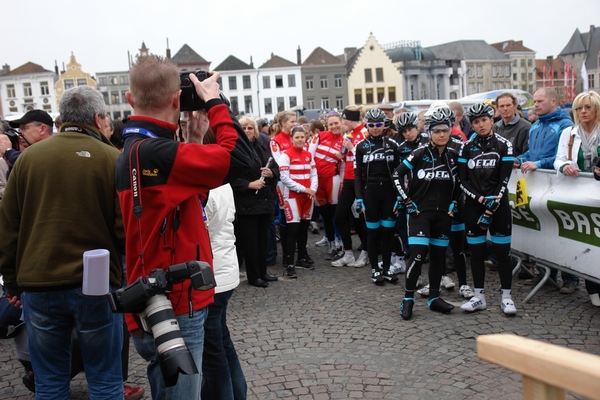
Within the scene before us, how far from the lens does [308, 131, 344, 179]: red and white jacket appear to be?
30.2 feet

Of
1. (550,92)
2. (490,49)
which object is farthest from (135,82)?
(490,49)

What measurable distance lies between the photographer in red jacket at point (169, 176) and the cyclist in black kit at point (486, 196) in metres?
4.12

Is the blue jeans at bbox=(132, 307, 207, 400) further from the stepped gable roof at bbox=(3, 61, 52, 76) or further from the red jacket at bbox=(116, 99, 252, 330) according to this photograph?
the stepped gable roof at bbox=(3, 61, 52, 76)

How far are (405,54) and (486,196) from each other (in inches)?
3328

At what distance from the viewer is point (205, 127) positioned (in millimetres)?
3035

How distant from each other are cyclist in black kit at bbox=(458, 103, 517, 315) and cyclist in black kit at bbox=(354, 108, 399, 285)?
1.45 meters

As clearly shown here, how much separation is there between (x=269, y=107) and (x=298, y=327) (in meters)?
81.6

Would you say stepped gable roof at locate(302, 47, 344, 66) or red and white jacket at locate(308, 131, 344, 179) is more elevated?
stepped gable roof at locate(302, 47, 344, 66)

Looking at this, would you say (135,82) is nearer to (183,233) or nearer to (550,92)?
(183,233)

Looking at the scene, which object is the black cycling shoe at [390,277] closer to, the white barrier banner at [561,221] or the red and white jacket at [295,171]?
the white barrier banner at [561,221]

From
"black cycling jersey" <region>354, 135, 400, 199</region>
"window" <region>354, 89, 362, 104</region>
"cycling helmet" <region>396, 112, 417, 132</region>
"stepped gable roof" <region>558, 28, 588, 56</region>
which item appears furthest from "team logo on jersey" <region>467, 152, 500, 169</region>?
"stepped gable roof" <region>558, 28, 588, 56</region>

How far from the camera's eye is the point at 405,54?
283 ft

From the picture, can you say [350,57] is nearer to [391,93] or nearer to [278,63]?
[391,93]

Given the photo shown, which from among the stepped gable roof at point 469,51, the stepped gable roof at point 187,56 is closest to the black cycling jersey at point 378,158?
the stepped gable roof at point 187,56
